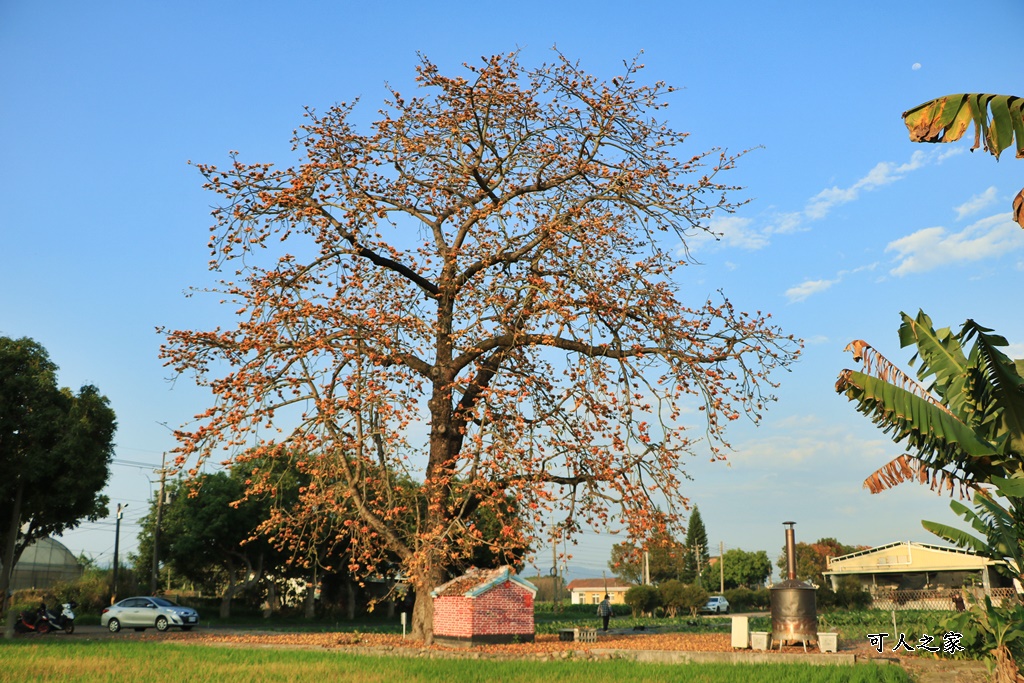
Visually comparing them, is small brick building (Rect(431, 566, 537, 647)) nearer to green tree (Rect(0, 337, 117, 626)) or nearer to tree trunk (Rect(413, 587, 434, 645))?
tree trunk (Rect(413, 587, 434, 645))

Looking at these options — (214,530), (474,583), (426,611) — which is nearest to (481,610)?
(474,583)

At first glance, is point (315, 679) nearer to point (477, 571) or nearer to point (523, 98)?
point (477, 571)

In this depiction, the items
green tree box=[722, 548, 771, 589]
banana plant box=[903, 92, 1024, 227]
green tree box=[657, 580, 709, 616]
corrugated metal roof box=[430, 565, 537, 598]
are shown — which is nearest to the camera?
banana plant box=[903, 92, 1024, 227]

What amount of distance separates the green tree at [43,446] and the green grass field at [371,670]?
42.6ft

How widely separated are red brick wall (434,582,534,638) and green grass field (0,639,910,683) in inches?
111

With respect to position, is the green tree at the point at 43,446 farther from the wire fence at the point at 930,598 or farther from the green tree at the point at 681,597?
the green tree at the point at 681,597

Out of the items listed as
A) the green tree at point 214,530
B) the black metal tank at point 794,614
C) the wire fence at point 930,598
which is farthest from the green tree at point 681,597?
the black metal tank at point 794,614

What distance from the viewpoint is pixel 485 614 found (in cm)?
1981

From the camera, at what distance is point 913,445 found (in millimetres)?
13547

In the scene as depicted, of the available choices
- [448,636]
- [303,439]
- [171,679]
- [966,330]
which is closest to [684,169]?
[966,330]

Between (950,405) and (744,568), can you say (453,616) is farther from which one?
(744,568)

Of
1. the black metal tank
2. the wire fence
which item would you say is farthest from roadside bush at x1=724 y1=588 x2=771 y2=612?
the black metal tank

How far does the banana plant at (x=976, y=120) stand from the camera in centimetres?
973

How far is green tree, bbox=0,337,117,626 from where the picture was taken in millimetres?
28422
